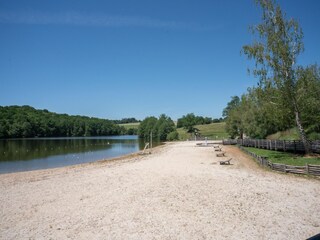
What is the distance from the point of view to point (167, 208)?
14523 millimetres

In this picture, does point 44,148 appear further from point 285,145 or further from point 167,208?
point 167,208

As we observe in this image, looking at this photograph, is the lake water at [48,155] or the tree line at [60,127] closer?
the lake water at [48,155]

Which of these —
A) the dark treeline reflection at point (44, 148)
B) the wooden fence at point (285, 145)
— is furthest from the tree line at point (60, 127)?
the wooden fence at point (285, 145)

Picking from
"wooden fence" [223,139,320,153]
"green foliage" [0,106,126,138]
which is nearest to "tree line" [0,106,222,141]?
"green foliage" [0,106,126,138]

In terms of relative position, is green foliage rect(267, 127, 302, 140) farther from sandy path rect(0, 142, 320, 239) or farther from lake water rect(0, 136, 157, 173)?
sandy path rect(0, 142, 320, 239)

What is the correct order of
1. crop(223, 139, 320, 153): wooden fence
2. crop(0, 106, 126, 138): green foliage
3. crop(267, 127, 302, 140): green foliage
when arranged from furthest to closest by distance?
crop(0, 106, 126, 138): green foliage → crop(267, 127, 302, 140): green foliage → crop(223, 139, 320, 153): wooden fence

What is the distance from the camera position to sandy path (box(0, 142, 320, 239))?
1154cm

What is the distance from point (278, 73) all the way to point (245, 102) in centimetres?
3983

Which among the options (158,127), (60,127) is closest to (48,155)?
(158,127)

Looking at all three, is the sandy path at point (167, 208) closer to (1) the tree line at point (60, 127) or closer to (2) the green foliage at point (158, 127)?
(1) the tree line at point (60, 127)

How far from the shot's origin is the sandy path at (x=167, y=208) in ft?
37.9

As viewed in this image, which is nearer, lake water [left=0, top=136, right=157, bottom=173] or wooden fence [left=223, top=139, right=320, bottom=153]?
wooden fence [left=223, top=139, right=320, bottom=153]

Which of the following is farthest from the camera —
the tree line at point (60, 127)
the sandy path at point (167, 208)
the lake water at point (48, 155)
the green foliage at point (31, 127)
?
the green foliage at point (31, 127)

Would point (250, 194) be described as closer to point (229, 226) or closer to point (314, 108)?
point (229, 226)
